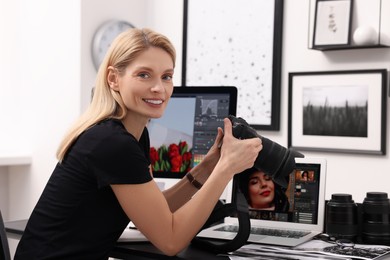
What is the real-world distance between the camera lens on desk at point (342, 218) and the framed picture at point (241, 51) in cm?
180

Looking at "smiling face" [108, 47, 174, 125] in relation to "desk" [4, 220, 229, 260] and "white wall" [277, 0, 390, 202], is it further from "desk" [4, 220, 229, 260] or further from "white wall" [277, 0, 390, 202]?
"white wall" [277, 0, 390, 202]

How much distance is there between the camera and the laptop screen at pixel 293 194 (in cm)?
175

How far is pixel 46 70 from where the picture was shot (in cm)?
371

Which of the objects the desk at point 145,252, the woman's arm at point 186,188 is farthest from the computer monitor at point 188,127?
the desk at point 145,252

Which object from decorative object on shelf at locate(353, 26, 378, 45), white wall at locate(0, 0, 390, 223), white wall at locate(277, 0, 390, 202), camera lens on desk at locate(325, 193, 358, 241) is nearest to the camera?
camera lens on desk at locate(325, 193, 358, 241)

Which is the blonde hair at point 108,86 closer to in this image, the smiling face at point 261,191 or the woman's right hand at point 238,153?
the woman's right hand at point 238,153

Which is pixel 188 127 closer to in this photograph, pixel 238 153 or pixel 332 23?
pixel 238 153

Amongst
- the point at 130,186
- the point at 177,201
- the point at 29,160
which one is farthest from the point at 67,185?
the point at 29,160

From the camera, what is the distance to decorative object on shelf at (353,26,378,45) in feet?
10.0

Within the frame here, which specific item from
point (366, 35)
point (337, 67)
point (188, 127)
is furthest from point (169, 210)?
point (337, 67)

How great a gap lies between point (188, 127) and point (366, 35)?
55.4 inches

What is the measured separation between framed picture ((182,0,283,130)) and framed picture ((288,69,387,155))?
148 millimetres

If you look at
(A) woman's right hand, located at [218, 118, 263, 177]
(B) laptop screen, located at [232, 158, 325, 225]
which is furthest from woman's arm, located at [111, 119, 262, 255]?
(B) laptop screen, located at [232, 158, 325, 225]

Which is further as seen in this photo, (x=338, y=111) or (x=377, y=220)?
(x=338, y=111)
